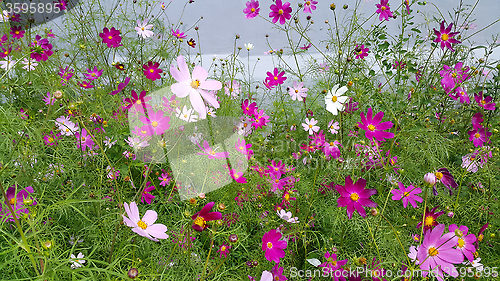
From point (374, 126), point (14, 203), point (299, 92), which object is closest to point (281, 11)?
point (299, 92)

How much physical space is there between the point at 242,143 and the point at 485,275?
81 centimetres

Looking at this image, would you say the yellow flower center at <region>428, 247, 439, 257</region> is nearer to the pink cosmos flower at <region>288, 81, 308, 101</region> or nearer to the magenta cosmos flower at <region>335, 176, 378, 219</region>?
the magenta cosmos flower at <region>335, 176, 378, 219</region>

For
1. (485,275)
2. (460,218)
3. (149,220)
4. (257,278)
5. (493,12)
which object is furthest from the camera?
(493,12)

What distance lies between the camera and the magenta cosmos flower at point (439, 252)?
52 centimetres

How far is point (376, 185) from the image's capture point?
1.03 meters

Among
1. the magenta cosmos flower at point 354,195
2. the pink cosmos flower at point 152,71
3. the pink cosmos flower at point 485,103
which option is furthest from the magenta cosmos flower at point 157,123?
the pink cosmos flower at point 485,103

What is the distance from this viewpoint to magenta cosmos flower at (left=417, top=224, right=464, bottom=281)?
0.52m

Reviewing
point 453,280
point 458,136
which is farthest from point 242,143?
point 458,136

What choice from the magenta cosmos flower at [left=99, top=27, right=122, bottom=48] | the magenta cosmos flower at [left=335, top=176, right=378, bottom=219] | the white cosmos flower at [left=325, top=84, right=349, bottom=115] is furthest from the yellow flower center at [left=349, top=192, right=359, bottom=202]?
the magenta cosmos flower at [left=99, top=27, right=122, bottom=48]

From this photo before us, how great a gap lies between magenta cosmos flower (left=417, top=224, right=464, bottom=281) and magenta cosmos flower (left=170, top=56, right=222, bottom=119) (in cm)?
49

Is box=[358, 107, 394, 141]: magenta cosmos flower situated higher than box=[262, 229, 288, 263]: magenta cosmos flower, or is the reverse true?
box=[358, 107, 394, 141]: magenta cosmos flower

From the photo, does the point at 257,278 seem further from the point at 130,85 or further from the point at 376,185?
the point at 130,85

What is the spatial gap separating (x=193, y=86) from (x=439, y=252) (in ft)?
1.97

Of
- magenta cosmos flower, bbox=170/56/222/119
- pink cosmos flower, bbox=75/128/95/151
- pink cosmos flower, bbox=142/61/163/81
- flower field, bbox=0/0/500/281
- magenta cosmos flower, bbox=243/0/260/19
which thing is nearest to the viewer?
magenta cosmos flower, bbox=170/56/222/119
